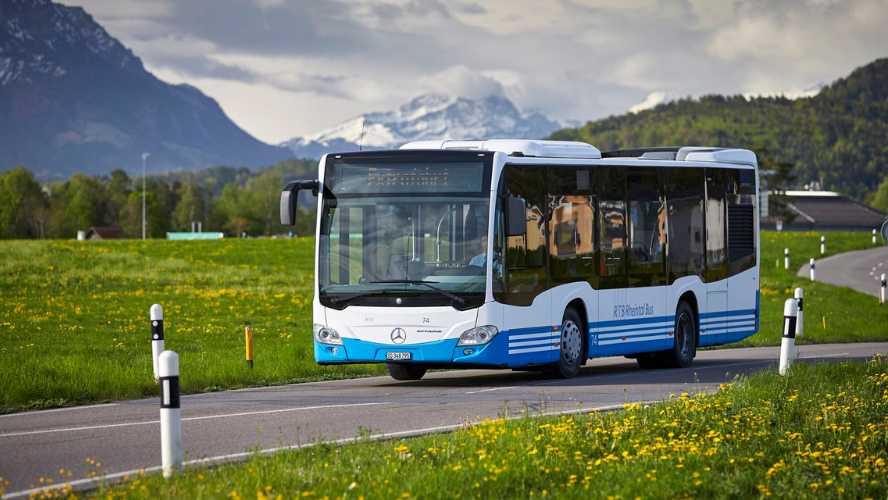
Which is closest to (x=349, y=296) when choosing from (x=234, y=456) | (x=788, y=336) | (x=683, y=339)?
(x=788, y=336)

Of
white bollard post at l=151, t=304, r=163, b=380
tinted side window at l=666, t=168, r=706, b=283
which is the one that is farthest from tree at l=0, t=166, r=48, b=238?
white bollard post at l=151, t=304, r=163, b=380

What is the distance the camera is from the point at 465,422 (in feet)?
37.3

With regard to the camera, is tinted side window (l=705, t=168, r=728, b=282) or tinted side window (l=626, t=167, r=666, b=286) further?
tinted side window (l=705, t=168, r=728, b=282)

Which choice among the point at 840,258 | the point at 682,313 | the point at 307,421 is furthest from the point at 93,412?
the point at 840,258

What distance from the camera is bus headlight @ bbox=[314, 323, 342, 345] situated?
15.9 m

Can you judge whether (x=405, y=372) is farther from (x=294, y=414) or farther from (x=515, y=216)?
(x=294, y=414)

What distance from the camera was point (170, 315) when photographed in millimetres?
32438

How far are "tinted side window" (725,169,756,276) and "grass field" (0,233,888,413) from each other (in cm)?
586

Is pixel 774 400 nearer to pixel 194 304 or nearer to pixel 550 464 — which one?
pixel 550 464

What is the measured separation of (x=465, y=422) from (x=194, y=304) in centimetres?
2630

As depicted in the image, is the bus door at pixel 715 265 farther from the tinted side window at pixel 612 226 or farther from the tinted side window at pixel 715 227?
the tinted side window at pixel 612 226

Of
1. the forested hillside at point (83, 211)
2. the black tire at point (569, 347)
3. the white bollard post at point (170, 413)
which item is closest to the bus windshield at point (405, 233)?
the black tire at point (569, 347)

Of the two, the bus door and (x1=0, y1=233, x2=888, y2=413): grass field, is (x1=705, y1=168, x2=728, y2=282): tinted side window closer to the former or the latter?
the bus door

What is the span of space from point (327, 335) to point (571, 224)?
3.73 meters
